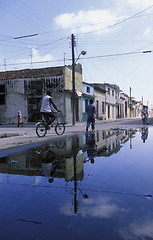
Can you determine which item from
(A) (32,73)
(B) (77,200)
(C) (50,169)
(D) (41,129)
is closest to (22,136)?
(D) (41,129)

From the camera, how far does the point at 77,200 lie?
2709mm

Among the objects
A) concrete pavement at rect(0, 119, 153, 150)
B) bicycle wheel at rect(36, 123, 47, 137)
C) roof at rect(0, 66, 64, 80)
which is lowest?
concrete pavement at rect(0, 119, 153, 150)

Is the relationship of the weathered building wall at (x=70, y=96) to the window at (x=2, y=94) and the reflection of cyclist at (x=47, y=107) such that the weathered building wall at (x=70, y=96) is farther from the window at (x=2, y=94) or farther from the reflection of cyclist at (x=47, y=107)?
the reflection of cyclist at (x=47, y=107)

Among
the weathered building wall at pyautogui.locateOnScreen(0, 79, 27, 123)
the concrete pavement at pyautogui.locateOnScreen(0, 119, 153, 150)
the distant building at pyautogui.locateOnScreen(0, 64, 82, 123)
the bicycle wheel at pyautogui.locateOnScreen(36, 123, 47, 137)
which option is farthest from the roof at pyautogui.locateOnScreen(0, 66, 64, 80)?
the bicycle wheel at pyautogui.locateOnScreen(36, 123, 47, 137)

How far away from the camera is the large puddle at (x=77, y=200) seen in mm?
2014

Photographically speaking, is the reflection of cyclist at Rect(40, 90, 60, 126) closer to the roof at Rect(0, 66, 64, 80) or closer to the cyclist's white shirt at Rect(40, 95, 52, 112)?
the cyclist's white shirt at Rect(40, 95, 52, 112)

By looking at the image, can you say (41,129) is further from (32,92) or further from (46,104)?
(32,92)

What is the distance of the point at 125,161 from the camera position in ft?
16.2


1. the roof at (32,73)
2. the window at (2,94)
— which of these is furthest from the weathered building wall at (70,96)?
the window at (2,94)

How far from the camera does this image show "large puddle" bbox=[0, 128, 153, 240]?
201 centimetres

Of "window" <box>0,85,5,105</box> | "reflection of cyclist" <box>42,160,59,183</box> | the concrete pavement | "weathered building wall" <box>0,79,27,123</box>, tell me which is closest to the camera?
"reflection of cyclist" <box>42,160,59,183</box>

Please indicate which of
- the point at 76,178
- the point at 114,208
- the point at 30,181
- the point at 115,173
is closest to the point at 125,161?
the point at 115,173

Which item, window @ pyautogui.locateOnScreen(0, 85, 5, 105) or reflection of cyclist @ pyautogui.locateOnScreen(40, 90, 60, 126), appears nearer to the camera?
reflection of cyclist @ pyautogui.locateOnScreen(40, 90, 60, 126)

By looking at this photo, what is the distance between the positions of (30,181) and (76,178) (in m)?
0.69
